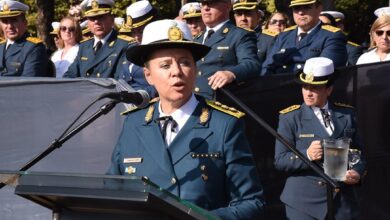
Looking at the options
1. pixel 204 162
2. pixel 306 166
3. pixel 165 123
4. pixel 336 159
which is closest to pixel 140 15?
pixel 306 166

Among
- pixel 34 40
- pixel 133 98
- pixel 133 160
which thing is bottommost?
pixel 34 40

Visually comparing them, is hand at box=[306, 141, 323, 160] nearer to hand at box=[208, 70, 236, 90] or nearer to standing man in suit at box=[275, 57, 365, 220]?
standing man in suit at box=[275, 57, 365, 220]

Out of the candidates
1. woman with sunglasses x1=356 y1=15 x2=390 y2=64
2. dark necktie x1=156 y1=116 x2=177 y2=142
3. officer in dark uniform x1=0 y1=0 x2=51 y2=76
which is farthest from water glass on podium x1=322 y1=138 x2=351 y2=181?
officer in dark uniform x1=0 y1=0 x2=51 y2=76

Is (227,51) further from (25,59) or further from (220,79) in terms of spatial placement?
(25,59)

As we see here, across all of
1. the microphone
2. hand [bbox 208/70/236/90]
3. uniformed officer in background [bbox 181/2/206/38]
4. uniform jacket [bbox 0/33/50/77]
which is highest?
the microphone

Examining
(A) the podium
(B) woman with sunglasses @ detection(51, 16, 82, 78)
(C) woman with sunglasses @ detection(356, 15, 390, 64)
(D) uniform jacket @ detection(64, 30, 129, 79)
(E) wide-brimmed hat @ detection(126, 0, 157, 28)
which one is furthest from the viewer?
(B) woman with sunglasses @ detection(51, 16, 82, 78)

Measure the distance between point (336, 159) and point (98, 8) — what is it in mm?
3552

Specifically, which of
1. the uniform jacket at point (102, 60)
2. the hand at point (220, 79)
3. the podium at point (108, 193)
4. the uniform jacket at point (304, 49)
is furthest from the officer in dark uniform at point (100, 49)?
the podium at point (108, 193)

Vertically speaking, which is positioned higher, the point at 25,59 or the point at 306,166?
the point at 306,166

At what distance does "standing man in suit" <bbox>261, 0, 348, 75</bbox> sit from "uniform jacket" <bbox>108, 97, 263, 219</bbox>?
3.75 m

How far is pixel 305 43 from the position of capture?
24.1 ft

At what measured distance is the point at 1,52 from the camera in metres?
8.52

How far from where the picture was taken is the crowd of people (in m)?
3.43

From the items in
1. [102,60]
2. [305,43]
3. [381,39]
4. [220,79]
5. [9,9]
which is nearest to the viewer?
[220,79]
